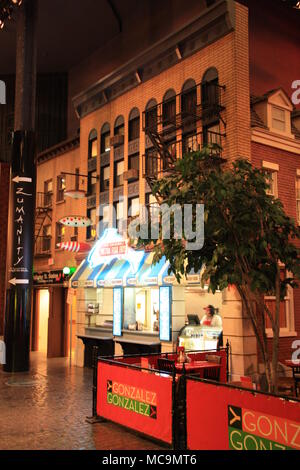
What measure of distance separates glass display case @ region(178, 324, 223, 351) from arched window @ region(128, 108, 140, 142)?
877 centimetres

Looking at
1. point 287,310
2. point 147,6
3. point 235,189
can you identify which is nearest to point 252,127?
point 287,310

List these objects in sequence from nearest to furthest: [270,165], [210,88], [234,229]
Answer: [234,229]
[270,165]
[210,88]

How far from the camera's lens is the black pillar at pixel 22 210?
19.9 metres

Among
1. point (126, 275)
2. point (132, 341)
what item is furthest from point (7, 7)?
point (132, 341)

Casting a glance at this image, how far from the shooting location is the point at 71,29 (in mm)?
26219

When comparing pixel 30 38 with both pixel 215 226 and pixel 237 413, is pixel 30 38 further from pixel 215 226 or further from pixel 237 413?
pixel 237 413

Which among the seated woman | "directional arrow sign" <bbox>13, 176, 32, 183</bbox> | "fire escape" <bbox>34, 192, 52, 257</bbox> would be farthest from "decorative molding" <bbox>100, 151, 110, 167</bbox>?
the seated woman

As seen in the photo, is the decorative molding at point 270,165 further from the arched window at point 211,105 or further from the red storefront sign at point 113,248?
the red storefront sign at point 113,248

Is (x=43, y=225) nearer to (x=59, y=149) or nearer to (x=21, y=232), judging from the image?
(x=59, y=149)

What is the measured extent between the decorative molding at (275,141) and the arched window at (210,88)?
69.4 inches

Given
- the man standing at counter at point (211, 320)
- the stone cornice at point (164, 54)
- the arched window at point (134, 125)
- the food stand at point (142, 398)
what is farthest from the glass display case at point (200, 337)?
the stone cornice at point (164, 54)

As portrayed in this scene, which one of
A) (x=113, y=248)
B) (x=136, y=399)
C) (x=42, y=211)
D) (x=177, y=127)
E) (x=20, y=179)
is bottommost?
(x=136, y=399)

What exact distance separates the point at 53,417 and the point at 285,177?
35.8 ft

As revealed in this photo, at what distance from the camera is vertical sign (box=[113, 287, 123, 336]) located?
63.1 feet
